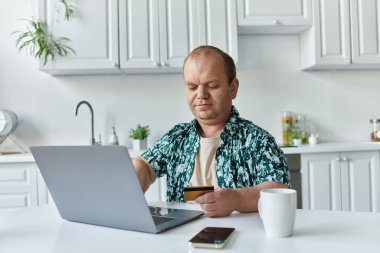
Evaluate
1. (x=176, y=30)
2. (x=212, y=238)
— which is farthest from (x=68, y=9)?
(x=212, y=238)

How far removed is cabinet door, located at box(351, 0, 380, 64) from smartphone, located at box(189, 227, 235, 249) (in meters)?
2.62

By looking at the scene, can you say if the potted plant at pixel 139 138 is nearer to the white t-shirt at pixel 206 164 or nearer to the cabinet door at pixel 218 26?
the cabinet door at pixel 218 26

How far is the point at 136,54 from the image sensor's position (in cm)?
277

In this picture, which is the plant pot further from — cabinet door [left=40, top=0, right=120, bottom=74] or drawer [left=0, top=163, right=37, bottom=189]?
drawer [left=0, top=163, right=37, bottom=189]

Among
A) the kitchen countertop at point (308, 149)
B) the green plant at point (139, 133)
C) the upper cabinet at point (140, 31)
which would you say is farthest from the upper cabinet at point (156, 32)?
the kitchen countertop at point (308, 149)

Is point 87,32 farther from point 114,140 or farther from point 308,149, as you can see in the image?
point 308,149

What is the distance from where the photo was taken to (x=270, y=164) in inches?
44.0

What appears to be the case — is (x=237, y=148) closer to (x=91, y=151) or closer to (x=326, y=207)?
(x=91, y=151)

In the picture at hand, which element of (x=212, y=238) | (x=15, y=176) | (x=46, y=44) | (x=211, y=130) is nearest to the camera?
(x=212, y=238)

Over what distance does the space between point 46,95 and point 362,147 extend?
2.48m

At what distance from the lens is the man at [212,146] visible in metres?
1.21

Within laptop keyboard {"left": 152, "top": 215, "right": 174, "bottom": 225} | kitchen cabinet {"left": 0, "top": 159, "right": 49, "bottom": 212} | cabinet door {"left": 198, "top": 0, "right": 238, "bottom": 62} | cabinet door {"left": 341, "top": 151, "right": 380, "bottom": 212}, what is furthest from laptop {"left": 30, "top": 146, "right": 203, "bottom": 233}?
cabinet door {"left": 341, "top": 151, "right": 380, "bottom": 212}

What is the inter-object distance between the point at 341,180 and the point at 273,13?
4.38 ft

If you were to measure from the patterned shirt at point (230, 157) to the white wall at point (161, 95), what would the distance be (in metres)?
1.79
